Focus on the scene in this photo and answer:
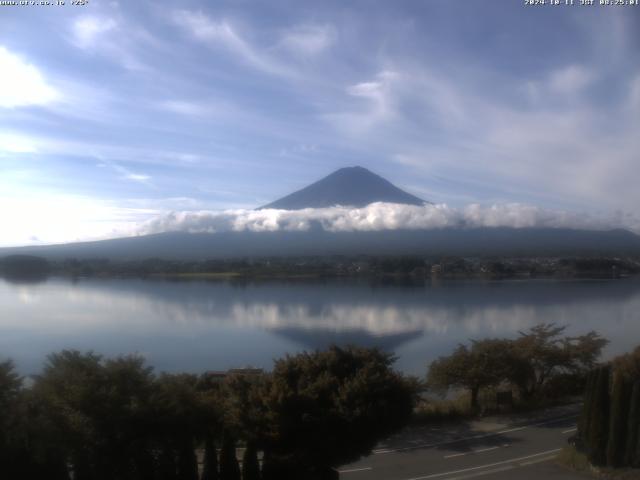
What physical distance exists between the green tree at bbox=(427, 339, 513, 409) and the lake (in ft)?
15.4

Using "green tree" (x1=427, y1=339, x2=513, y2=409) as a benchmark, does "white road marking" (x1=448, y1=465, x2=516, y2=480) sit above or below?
below


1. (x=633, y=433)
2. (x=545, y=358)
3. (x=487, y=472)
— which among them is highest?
(x=633, y=433)

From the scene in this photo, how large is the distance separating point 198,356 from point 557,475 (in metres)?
13.0

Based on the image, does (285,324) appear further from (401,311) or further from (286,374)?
(286,374)

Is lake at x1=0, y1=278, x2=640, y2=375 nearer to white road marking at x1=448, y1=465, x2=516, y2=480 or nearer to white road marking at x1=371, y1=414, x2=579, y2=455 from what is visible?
white road marking at x1=371, y1=414, x2=579, y2=455

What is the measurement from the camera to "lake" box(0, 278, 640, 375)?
62.9 ft

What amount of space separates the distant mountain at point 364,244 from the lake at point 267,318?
26039mm

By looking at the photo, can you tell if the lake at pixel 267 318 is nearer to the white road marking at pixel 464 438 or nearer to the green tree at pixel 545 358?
the green tree at pixel 545 358

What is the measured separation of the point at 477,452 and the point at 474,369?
2931 mm

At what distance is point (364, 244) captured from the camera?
261 feet

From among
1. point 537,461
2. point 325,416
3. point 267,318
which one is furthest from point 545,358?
Result: point 267,318

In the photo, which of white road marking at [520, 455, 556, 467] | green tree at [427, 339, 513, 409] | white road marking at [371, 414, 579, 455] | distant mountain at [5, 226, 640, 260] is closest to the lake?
green tree at [427, 339, 513, 409]

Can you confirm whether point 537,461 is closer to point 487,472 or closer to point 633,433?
point 487,472

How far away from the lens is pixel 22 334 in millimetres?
20516
